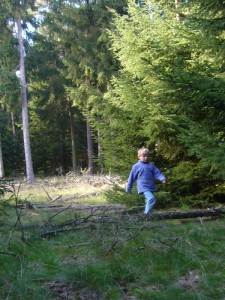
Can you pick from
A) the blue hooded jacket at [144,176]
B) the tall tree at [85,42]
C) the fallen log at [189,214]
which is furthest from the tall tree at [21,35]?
the fallen log at [189,214]

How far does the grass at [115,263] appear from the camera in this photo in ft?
11.9

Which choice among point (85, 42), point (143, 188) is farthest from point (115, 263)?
point (85, 42)

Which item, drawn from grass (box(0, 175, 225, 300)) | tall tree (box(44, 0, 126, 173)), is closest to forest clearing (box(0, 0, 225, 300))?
grass (box(0, 175, 225, 300))

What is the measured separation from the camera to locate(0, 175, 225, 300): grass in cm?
363

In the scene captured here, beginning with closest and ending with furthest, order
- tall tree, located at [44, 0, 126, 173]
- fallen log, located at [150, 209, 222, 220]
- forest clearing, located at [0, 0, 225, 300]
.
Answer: forest clearing, located at [0, 0, 225, 300] → fallen log, located at [150, 209, 222, 220] → tall tree, located at [44, 0, 126, 173]

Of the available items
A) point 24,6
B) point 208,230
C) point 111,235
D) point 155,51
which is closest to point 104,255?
point 111,235

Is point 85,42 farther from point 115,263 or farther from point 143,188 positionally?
point 115,263

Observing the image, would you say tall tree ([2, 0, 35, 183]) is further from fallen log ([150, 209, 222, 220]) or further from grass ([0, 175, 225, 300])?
grass ([0, 175, 225, 300])

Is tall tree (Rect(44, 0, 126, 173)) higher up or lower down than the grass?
→ higher up

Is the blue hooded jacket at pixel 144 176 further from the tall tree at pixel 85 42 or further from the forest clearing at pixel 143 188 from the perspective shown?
the tall tree at pixel 85 42

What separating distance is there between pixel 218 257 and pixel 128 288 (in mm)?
1599

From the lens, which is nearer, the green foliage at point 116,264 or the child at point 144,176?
the green foliage at point 116,264

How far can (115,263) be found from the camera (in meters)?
4.25

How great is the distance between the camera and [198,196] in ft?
30.2
